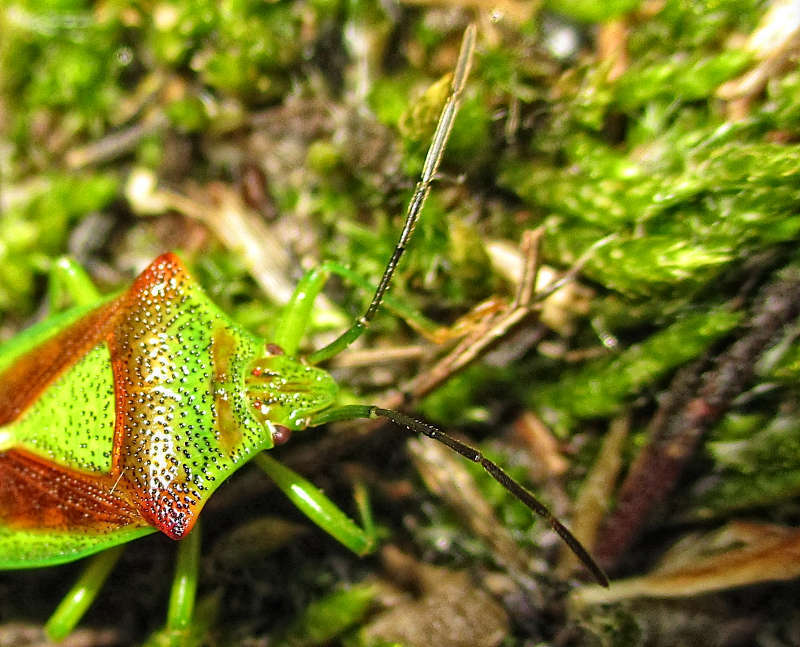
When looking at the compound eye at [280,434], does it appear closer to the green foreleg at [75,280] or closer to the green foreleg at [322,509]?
the green foreleg at [322,509]

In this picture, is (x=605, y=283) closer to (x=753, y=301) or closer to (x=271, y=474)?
(x=753, y=301)

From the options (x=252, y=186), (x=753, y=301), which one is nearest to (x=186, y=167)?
(x=252, y=186)

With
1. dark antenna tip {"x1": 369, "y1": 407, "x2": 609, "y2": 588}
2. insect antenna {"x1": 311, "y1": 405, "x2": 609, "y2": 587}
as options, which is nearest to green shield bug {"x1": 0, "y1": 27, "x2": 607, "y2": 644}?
insect antenna {"x1": 311, "y1": 405, "x2": 609, "y2": 587}

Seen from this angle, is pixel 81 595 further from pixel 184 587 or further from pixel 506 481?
pixel 506 481

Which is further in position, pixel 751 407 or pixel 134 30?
pixel 134 30

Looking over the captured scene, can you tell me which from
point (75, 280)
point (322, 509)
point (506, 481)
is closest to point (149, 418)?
point (322, 509)

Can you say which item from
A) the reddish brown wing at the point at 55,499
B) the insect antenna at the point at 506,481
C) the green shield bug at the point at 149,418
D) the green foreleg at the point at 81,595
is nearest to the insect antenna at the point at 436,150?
the green shield bug at the point at 149,418

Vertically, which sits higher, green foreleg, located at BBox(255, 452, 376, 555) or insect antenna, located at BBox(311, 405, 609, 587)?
insect antenna, located at BBox(311, 405, 609, 587)

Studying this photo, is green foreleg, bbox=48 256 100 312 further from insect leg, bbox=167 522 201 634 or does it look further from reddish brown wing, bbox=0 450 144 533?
insect leg, bbox=167 522 201 634
